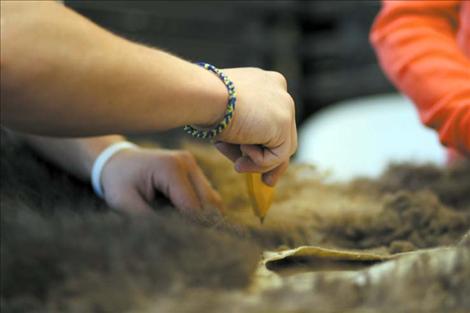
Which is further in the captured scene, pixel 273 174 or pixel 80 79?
pixel 273 174

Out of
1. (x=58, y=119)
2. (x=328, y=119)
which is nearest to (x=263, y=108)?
(x=58, y=119)

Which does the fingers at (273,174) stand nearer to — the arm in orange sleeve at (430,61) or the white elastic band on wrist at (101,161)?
the white elastic band on wrist at (101,161)

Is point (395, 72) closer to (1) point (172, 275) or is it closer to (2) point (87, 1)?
(1) point (172, 275)

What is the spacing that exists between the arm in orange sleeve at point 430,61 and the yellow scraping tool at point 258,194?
30 centimetres

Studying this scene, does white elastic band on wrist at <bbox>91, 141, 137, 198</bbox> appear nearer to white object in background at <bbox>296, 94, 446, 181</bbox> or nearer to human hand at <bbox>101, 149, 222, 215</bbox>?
human hand at <bbox>101, 149, 222, 215</bbox>

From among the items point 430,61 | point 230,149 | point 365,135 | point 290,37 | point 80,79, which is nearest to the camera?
point 80,79

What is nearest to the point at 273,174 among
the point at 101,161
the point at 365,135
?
the point at 101,161

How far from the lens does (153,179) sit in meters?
0.57

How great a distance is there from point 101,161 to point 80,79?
239 millimetres

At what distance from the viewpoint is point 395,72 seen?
0.87 m

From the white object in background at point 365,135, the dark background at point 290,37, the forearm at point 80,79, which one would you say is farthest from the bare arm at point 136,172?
the dark background at point 290,37

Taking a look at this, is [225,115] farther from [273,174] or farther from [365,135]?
[365,135]

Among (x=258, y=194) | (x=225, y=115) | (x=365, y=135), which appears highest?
(x=225, y=115)

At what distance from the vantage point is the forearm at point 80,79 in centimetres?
36
